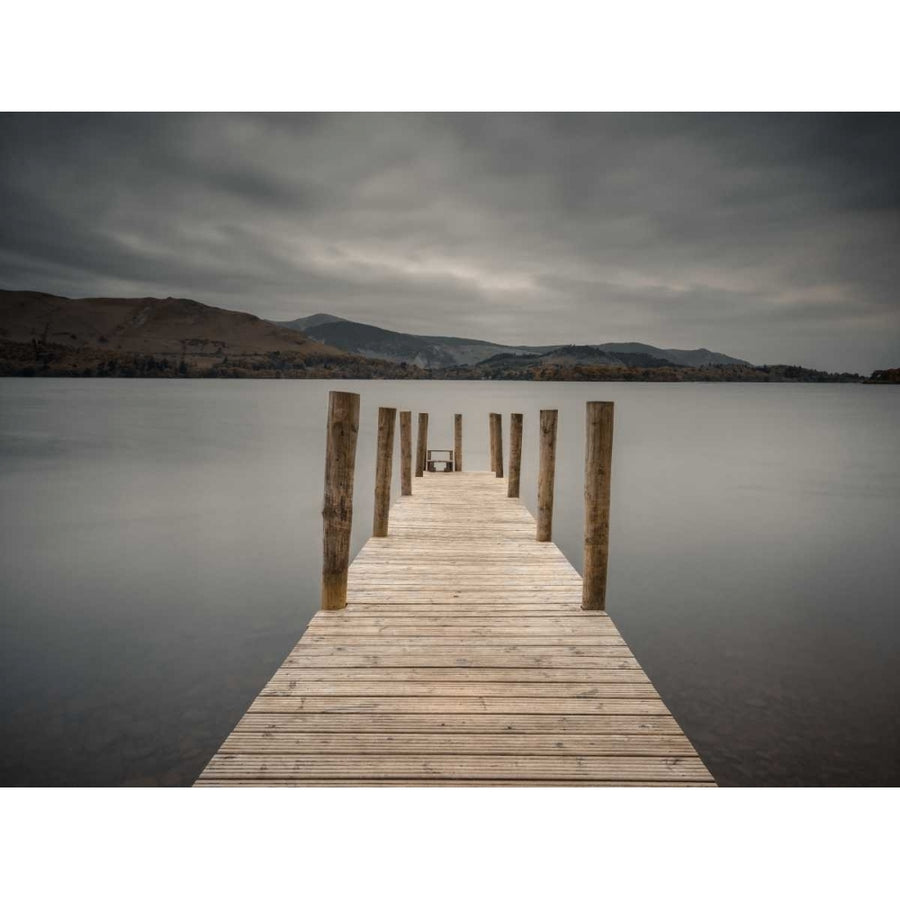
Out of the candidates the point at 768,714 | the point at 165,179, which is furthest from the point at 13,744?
the point at 165,179

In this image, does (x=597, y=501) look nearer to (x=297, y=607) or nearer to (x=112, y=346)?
(x=297, y=607)

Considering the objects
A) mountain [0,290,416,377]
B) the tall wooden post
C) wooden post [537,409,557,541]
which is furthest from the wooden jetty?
mountain [0,290,416,377]

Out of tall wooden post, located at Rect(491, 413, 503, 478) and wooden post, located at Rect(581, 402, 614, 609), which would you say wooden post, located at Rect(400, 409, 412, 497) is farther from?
wooden post, located at Rect(581, 402, 614, 609)

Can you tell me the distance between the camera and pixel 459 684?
3484 millimetres

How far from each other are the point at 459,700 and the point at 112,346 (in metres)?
177

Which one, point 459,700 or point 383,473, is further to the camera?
point 383,473

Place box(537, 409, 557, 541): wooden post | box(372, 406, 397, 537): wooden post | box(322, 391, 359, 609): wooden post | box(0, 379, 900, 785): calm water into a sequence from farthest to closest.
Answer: box(372, 406, 397, 537): wooden post
box(537, 409, 557, 541): wooden post
box(0, 379, 900, 785): calm water
box(322, 391, 359, 609): wooden post

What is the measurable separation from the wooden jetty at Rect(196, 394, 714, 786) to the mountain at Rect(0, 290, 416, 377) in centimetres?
12351

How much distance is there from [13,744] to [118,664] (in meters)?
1.51

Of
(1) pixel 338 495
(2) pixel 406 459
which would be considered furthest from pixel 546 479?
(2) pixel 406 459

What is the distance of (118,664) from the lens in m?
6.29

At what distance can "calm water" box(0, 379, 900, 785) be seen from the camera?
4.80 metres

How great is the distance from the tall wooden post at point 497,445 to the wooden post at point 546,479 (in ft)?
19.3
